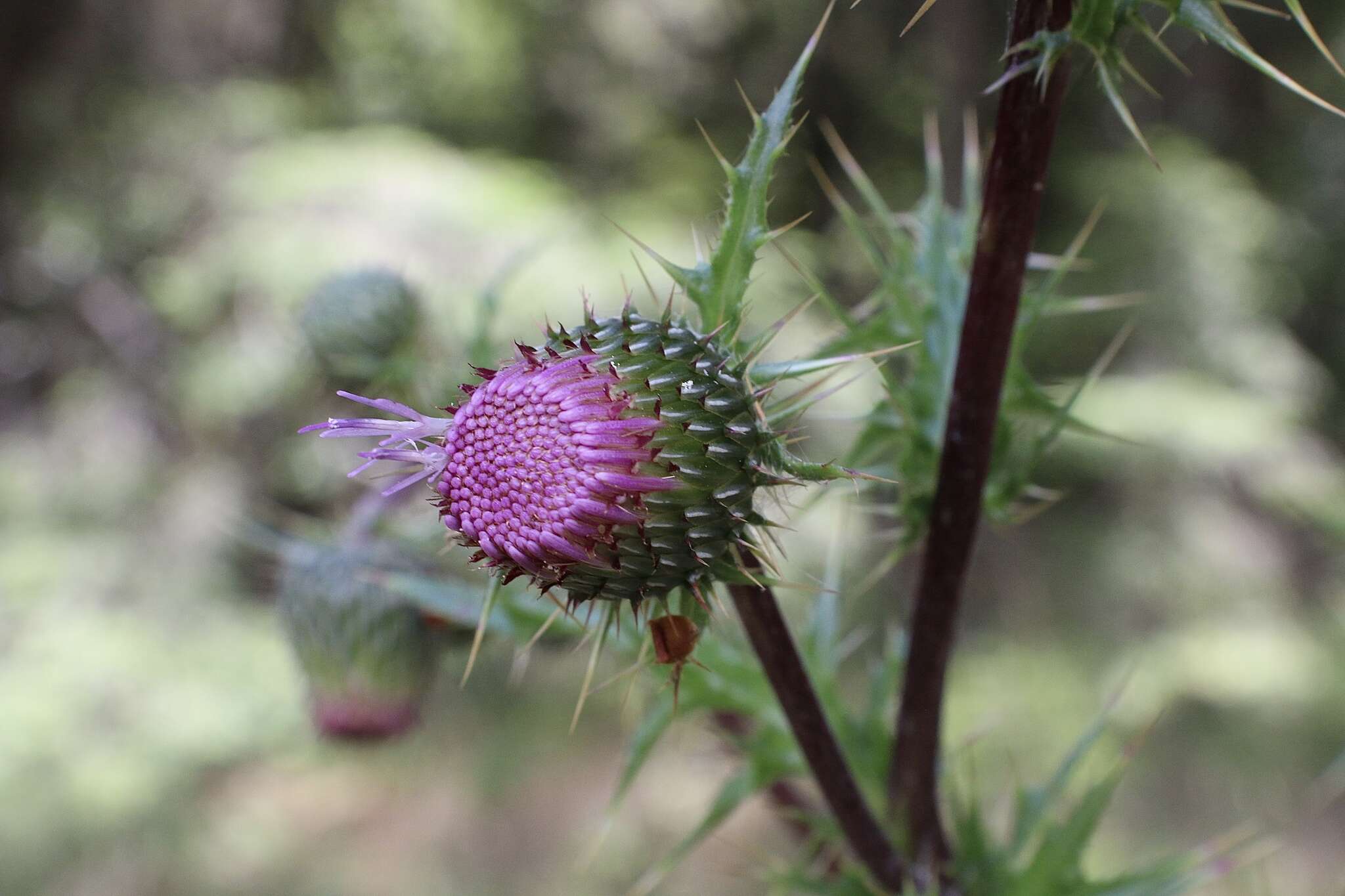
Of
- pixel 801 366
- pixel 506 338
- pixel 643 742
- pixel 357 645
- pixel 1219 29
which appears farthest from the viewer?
pixel 506 338

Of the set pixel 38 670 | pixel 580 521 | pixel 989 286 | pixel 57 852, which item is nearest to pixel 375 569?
pixel 580 521

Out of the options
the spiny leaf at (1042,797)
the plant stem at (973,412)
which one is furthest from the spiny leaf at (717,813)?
the spiny leaf at (1042,797)

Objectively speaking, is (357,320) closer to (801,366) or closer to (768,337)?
(768,337)

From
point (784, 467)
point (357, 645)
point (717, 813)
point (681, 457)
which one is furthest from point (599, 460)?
point (357, 645)

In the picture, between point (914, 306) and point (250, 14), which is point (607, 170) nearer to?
point (250, 14)

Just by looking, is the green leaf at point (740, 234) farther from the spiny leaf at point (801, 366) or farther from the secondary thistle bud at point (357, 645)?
the secondary thistle bud at point (357, 645)

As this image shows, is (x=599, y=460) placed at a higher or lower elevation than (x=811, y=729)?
higher
